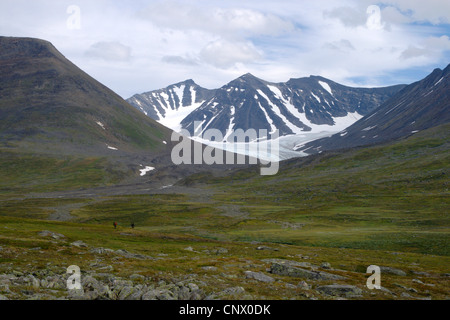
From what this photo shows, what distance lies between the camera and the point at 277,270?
120 ft

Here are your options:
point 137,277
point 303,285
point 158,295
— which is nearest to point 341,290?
point 303,285

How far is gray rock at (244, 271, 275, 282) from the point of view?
3234 centimetres

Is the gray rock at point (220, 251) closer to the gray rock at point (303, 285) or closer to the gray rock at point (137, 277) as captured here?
the gray rock at point (303, 285)

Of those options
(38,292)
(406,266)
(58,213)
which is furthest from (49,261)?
(58,213)

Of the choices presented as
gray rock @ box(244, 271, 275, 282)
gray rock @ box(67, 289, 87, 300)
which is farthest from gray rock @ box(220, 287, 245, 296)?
gray rock @ box(67, 289, 87, 300)

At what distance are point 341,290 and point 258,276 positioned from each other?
7.48m

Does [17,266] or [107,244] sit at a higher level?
[17,266]

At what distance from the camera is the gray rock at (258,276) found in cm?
3234

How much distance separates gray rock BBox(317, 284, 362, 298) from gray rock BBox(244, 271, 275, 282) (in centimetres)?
469

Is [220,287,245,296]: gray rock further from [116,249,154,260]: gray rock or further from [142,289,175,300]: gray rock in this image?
[116,249,154,260]: gray rock

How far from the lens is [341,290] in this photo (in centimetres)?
2878

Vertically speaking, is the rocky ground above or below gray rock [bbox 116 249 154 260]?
above
